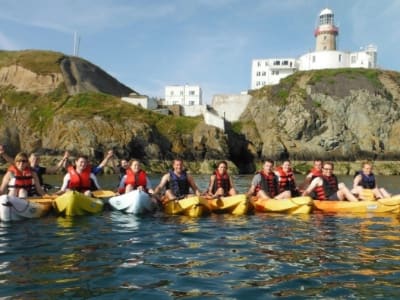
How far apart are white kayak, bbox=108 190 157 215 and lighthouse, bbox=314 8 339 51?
78137 millimetres

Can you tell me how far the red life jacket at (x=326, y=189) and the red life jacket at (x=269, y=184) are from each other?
140 cm

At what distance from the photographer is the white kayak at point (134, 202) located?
46.9 ft

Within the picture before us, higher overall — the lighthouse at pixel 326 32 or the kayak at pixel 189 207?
the lighthouse at pixel 326 32

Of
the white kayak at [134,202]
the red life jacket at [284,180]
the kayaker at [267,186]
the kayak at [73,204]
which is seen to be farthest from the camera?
the red life jacket at [284,180]

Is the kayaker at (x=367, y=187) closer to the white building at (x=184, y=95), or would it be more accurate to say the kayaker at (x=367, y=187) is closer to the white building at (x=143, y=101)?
the white building at (x=143, y=101)

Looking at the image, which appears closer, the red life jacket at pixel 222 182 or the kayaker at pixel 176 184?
the kayaker at pixel 176 184

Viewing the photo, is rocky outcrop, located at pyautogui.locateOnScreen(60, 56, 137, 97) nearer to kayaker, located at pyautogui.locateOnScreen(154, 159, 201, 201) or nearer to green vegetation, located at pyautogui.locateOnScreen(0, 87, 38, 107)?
green vegetation, located at pyautogui.locateOnScreen(0, 87, 38, 107)

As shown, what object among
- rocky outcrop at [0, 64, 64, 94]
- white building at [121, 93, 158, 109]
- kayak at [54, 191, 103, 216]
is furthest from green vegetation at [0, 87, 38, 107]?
kayak at [54, 191, 103, 216]

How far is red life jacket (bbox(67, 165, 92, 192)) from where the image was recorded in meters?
15.0

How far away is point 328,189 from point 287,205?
78.3 inches

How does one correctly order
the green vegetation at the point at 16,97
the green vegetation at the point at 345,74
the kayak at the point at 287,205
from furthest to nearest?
the green vegetation at the point at 345,74 → the green vegetation at the point at 16,97 → the kayak at the point at 287,205

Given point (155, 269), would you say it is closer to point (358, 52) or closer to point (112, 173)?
point (112, 173)

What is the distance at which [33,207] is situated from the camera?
1317cm

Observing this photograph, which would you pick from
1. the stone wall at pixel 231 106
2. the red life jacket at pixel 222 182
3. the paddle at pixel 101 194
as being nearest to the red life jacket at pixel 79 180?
the paddle at pixel 101 194
